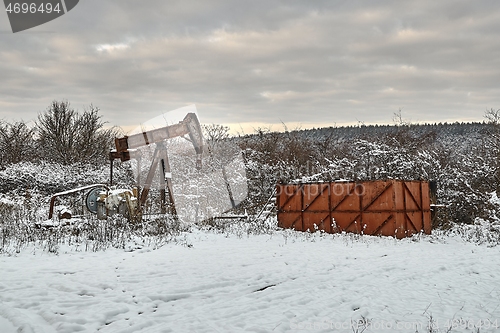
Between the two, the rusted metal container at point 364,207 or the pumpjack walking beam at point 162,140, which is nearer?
the rusted metal container at point 364,207

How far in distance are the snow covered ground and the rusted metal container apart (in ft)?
9.16

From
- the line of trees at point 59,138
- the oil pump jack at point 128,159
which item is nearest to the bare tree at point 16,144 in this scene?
the line of trees at point 59,138

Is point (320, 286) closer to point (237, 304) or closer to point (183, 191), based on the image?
point (237, 304)

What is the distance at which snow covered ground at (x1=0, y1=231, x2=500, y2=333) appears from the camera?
524 cm

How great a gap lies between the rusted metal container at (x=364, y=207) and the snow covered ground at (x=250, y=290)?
2792mm

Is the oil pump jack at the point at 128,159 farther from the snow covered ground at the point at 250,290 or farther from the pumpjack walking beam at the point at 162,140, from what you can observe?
the snow covered ground at the point at 250,290

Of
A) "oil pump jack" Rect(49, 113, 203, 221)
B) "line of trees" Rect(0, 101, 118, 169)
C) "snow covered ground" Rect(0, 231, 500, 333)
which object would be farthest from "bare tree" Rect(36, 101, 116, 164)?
"snow covered ground" Rect(0, 231, 500, 333)

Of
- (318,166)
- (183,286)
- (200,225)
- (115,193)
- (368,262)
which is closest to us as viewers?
(183,286)

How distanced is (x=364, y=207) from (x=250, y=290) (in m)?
7.95

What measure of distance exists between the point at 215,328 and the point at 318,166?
65.7ft

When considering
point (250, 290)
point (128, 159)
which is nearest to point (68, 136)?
point (128, 159)

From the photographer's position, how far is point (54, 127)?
31047 millimetres

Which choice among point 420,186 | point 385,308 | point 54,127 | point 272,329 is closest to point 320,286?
point 385,308

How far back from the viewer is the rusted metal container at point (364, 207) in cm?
1333
